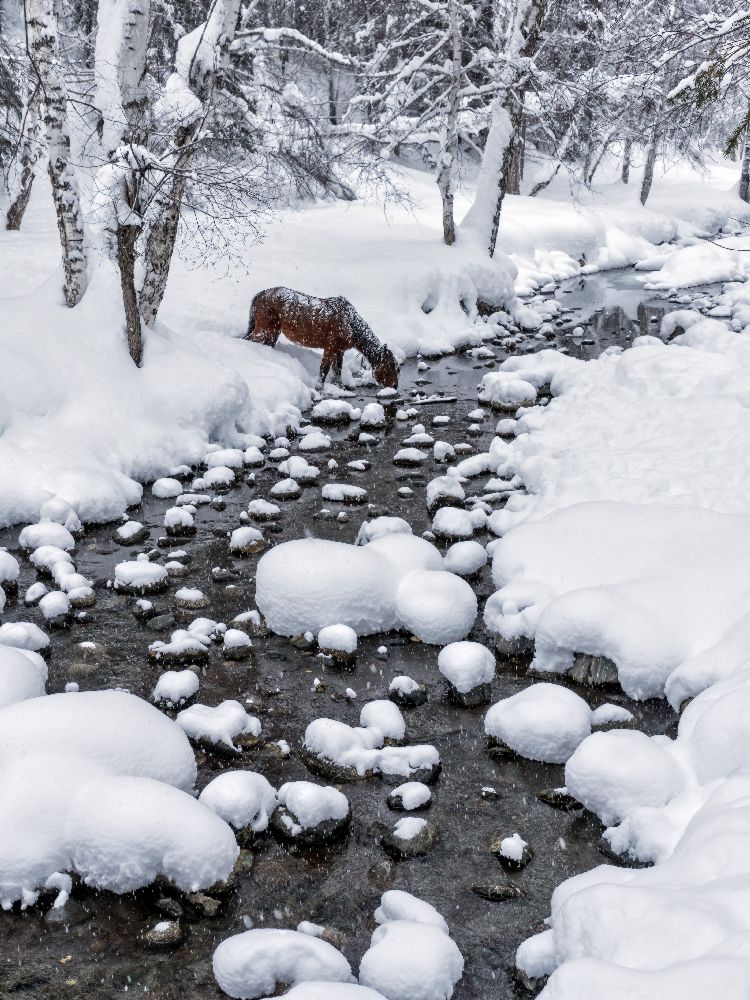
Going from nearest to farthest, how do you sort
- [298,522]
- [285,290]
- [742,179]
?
[298,522] → [285,290] → [742,179]

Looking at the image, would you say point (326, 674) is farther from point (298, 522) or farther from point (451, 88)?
point (451, 88)

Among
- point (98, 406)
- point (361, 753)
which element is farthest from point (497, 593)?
point (98, 406)

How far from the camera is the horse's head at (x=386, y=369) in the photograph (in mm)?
10875

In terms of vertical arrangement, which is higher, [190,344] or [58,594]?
[190,344]

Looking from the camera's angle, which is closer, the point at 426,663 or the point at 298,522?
the point at 426,663

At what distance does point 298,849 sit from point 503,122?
14463mm

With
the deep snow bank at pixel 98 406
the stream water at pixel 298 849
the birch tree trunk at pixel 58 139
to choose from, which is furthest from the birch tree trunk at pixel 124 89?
the stream water at pixel 298 849

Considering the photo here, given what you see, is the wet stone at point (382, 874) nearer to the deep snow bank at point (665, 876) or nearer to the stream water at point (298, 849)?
the stream water at point (298, 849)

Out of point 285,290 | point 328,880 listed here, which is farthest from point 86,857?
point 285,290

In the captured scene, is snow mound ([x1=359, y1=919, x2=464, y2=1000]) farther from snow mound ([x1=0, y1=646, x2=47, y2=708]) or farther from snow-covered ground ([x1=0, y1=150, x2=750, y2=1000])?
snow mound ([x1=0, y1=646, x2=47, y2=708])

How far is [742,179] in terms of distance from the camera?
3098 centimetres

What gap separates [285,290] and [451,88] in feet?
21.1

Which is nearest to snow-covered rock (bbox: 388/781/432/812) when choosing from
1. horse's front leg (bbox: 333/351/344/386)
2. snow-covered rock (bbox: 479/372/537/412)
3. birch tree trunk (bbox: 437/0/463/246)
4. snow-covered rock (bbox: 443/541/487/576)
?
snow-covered rock (bbox: 443/541/487/576)

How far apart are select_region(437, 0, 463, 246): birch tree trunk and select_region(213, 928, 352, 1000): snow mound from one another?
45.9 feet
